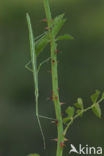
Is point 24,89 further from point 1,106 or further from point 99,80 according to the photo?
point 99,80

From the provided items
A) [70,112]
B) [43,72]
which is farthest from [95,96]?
[43,72]

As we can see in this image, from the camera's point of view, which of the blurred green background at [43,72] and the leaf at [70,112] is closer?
the leaf at [70,112]

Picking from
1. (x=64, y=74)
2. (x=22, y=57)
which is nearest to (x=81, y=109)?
(x=22, y=57)

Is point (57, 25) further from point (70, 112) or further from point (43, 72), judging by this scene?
point (43, 72)

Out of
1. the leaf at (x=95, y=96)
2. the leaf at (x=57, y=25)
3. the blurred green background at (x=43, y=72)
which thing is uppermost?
the blurred green background at (x=43, y=72)

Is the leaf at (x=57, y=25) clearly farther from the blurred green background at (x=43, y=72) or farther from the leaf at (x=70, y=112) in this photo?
the blurred green background at (x=43, y=72)

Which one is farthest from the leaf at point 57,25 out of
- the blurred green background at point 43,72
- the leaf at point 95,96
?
the blurred green background at point 43,72

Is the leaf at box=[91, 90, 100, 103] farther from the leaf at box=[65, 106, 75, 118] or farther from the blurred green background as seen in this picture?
the blurred green background

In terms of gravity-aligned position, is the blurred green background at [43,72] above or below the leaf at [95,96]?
above

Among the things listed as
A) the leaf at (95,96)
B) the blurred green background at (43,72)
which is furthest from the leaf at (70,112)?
the blurred green background at (43,72)
